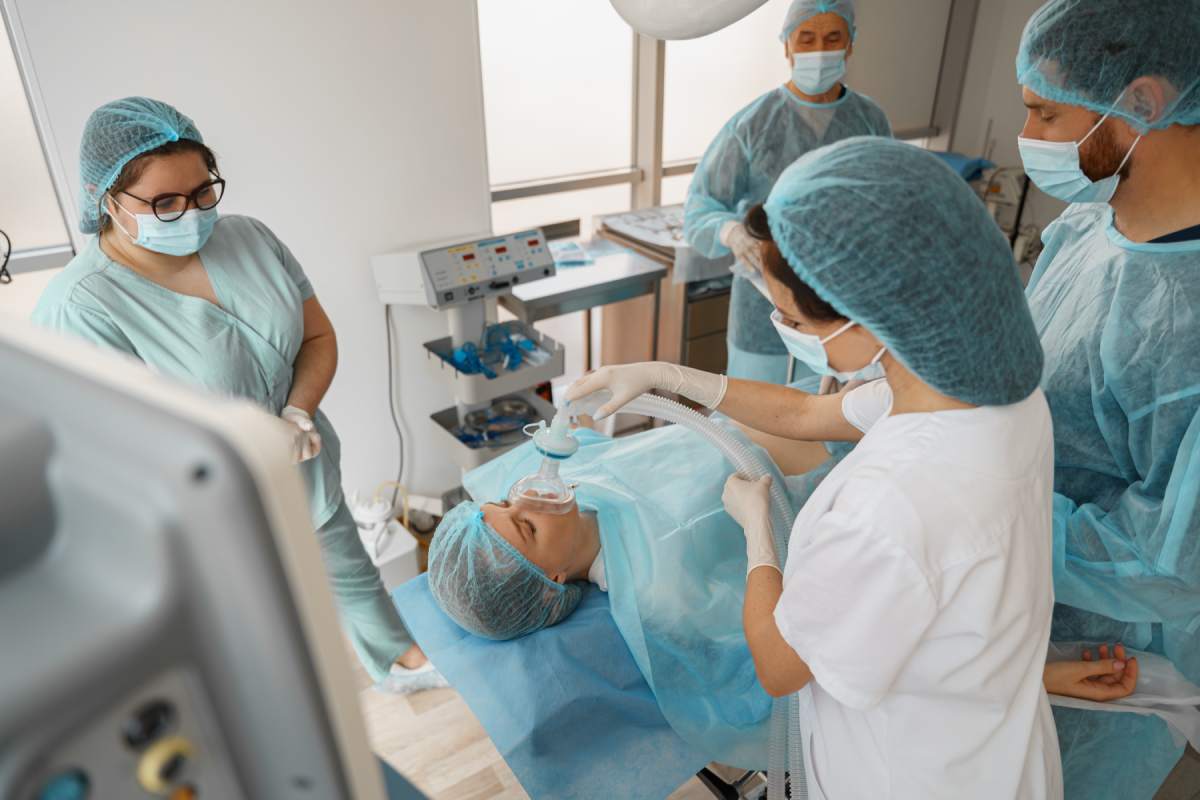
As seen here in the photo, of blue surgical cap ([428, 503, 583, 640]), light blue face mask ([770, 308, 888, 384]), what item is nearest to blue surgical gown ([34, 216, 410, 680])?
blue surgical cap ([428, 503, 583, 640])

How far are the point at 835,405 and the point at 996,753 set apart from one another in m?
0.65

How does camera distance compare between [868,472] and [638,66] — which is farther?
[638,66]

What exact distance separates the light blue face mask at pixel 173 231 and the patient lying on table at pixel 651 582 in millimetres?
732

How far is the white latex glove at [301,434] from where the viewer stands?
150 cm

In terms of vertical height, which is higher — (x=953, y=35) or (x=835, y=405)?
(x=953, y=35)

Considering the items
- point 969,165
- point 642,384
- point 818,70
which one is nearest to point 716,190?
point 818,70

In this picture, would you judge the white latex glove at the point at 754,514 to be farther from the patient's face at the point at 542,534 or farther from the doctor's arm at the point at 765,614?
the patient's face at the point at 542,534

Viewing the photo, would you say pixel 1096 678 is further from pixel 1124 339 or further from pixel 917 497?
pixel 917 497

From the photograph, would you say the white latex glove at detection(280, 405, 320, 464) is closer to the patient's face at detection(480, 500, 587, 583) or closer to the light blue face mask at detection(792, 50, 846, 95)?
the patient's face at detection(480, 500, 587, 583)

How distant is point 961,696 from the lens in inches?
35.4

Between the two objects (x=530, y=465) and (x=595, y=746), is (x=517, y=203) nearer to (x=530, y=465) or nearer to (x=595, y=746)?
(x=530, y=465)

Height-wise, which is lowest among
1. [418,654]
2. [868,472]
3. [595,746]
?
[418,654]

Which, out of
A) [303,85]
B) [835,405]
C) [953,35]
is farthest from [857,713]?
[953,35]

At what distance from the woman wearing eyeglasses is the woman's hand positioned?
56.3 inches
